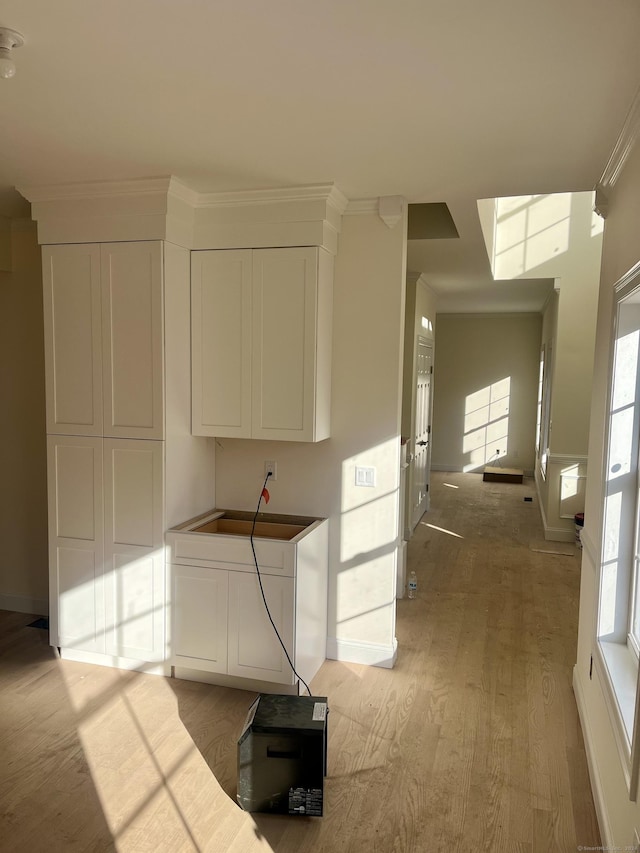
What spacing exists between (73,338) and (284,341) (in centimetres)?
119

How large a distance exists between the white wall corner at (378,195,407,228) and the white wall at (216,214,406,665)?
54 mm

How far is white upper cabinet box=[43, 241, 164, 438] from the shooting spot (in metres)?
3.32

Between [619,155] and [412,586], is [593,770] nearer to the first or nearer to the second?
[412,586]

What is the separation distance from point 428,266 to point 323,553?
124 inches

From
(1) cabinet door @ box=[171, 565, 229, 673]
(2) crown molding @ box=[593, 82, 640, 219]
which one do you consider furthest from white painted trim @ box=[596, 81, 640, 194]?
(1) cabinet door @ box=[171, 565, 229, 673]

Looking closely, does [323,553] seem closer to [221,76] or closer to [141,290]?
[141,290]

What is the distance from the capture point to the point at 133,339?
3.36m

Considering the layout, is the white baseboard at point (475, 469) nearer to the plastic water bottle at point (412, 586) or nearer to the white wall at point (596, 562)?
the plastic water bottle at point (412, 586)

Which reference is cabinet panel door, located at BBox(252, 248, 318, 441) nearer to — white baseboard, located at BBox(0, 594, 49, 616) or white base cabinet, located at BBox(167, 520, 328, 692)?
white base cabinet, located at BBox(167, 520, 328, 692)

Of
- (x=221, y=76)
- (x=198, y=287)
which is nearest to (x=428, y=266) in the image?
(x=198, y=287)

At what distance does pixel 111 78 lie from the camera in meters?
2.11

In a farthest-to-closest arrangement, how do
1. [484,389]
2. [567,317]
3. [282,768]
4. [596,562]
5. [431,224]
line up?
[484,389] < [567,317] < [431,224] < [596,562] < [282,768]

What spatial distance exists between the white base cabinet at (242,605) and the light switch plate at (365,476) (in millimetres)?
381

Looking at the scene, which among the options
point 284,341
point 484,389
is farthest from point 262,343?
point 484,389
